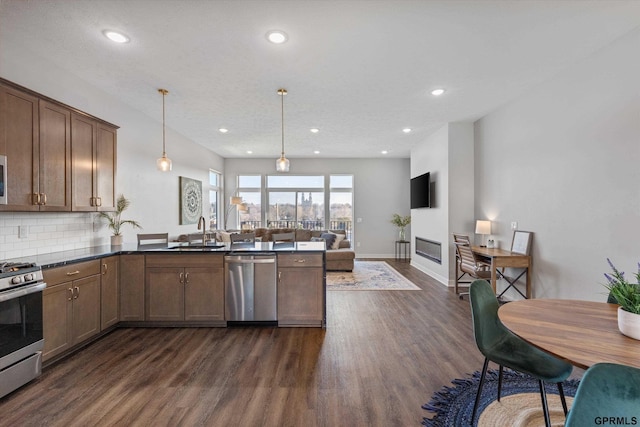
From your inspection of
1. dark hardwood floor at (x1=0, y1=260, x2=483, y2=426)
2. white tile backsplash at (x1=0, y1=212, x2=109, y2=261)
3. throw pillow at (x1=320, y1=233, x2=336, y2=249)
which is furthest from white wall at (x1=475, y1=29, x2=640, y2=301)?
white tile backsplash at (x1=0, y1=212, x2=109, y2=261)

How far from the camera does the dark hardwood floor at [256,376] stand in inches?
75.8

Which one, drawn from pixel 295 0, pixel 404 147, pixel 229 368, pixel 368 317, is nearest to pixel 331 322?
pixel 368 317

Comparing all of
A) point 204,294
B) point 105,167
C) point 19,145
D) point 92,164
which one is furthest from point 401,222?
point 19,145

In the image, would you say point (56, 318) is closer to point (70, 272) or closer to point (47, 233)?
point (70, 272)

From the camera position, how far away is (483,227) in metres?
4.75

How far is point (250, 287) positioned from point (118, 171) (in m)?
2.58

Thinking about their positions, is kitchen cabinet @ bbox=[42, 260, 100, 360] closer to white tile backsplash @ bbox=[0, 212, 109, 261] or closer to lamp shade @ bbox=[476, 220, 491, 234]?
white tile backsplash @ bbox=[0, 212, 109, 261]

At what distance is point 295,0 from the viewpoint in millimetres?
2152

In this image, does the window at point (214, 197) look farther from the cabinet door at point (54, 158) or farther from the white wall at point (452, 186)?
the white wall at point (452, 186)

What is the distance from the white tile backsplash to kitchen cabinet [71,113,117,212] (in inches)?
12.3

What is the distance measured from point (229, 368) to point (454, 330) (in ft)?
8.15

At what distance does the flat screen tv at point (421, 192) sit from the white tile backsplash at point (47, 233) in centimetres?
568

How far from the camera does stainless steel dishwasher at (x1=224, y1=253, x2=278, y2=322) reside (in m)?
3.38

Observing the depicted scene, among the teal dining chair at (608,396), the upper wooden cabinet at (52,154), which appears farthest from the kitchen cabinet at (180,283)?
the teal dining chair at (608,396)
